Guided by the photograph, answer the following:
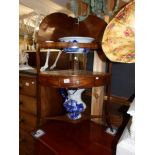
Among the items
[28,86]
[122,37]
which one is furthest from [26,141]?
[122,37]

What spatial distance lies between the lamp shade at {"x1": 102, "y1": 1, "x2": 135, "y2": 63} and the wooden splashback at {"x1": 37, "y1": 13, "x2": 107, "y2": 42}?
679 mm

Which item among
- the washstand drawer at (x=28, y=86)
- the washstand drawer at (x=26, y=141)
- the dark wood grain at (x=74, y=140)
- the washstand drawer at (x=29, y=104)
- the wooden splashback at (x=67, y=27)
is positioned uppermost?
the wooden splashback at (x=67, y=27)

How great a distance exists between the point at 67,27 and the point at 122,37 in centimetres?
96

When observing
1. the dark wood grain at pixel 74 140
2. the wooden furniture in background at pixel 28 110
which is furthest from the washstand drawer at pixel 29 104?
the dark wood grain at pixel 74 140

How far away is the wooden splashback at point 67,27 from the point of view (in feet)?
5.37

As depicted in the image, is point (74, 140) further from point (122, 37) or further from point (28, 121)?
point (122, 37)

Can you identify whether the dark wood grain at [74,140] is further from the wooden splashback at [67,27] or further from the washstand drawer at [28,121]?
the wooden splashback at [67,27]

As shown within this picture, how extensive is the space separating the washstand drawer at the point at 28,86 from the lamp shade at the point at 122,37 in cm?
85

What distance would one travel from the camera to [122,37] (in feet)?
2.92
